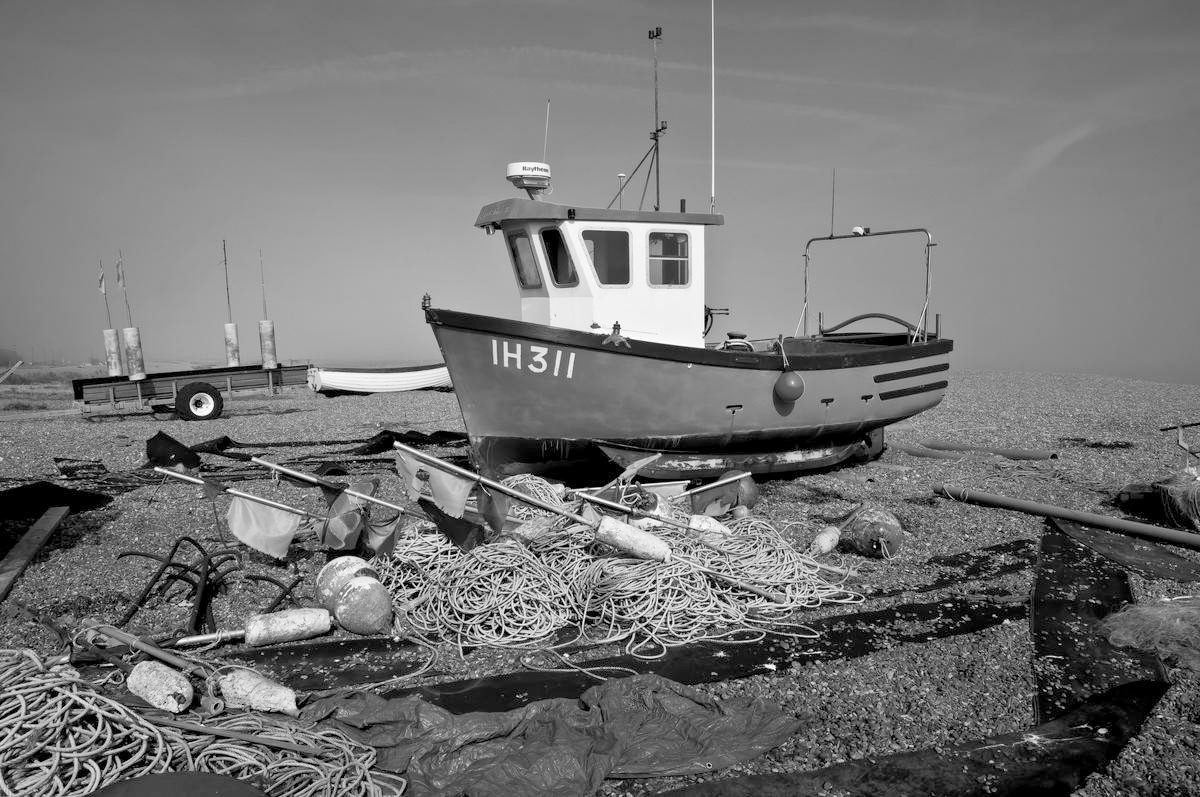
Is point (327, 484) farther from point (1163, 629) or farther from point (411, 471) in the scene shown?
point (1163, 629)

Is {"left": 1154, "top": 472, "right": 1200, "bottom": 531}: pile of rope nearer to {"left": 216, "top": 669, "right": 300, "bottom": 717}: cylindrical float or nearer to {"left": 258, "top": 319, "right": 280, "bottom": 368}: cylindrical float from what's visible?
{"left": 216, "top": 669, "right": 300, "bottom": 717}: cylindrical float

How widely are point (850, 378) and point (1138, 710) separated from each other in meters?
5.11

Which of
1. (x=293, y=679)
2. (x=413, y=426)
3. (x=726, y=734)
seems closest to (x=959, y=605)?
(x=726, y=734)

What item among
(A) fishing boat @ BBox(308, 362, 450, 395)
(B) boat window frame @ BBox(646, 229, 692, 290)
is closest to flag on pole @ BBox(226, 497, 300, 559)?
(B) boat window frame @ BBox(646, 229, 692, 290)

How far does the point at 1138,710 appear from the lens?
354 centimetres

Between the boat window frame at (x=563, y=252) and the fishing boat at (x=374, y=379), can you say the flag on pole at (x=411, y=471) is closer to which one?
the boat window frame at (x=563, y=252)

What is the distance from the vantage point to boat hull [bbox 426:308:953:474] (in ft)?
22.9

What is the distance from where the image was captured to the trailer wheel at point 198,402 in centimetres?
1421

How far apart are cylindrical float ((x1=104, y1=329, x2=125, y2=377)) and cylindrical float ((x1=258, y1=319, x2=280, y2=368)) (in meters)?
3.11

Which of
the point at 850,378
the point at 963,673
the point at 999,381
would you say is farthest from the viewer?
the point at 999,381

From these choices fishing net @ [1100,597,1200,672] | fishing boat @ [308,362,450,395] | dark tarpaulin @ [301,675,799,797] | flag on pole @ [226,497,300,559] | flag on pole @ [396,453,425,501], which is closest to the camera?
dark tarpaulin @ [301,675,799,797]

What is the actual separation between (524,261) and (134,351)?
39.5ft

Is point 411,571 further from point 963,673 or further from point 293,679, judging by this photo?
point 963,673

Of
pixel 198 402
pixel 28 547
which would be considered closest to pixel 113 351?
pixel 198 402
